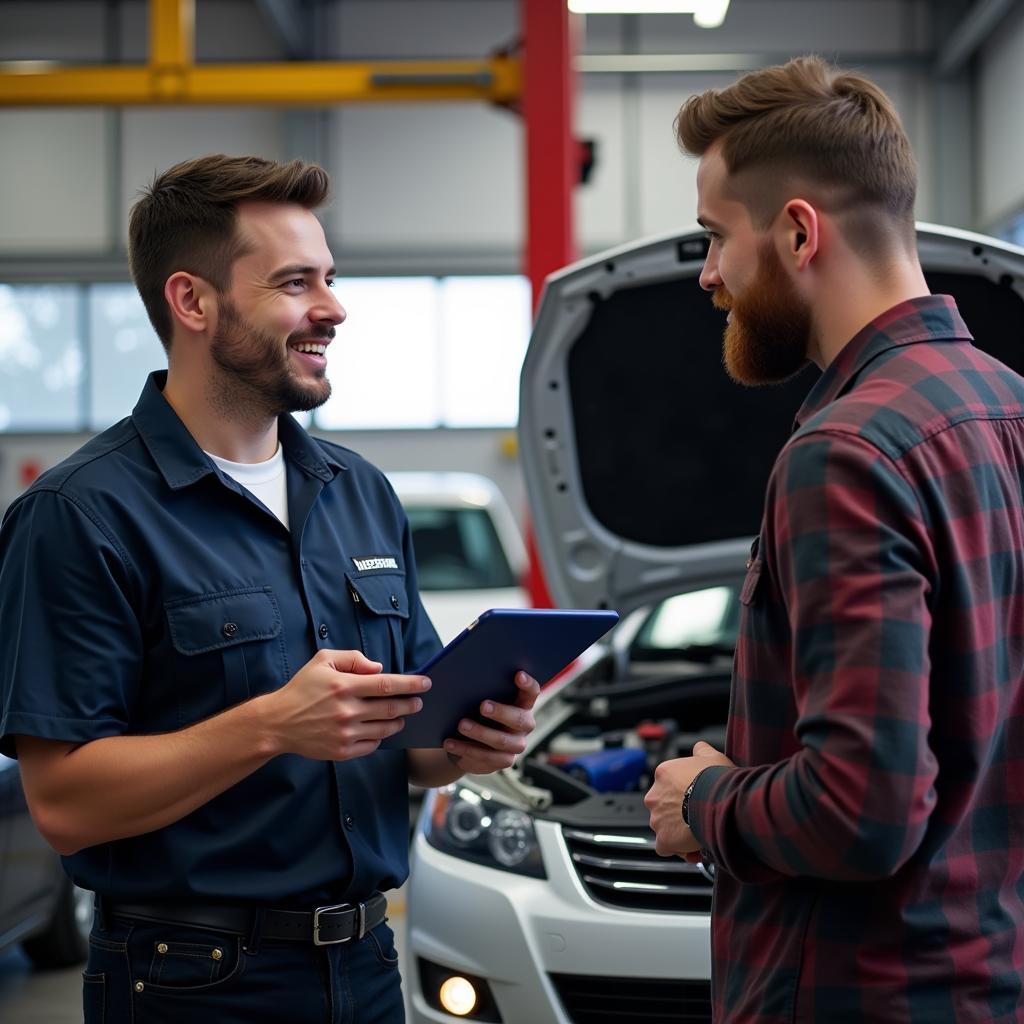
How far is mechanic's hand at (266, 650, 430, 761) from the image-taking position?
1509 mm

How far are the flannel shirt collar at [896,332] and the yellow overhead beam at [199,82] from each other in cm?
592

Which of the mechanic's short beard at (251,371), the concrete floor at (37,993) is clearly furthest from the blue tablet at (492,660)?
the concrete floor at (37,993)

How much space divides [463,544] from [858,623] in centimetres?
561

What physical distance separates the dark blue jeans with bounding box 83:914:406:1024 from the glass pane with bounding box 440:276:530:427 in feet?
34.3

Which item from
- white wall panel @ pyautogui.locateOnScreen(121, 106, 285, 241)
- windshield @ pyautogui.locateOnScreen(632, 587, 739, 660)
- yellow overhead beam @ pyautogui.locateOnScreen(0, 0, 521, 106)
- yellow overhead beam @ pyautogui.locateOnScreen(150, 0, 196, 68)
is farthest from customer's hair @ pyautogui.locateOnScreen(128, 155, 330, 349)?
white wall panel @ pyautogui.locateOnScreen(121, 106, 285, 241)

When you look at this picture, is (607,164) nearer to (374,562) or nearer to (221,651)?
(374,562)

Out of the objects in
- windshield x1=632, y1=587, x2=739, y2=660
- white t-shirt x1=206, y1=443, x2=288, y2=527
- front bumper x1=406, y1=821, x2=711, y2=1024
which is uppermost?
white t-shirt x1=206, y1=443, x2=288, y2=527

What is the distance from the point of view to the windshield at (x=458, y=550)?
6578mm

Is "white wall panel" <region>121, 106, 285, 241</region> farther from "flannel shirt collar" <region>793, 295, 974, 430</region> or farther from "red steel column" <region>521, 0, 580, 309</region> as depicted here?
"flannel shirt collar" <region>793, 295, 974, 430</region>

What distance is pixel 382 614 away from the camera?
185 cm

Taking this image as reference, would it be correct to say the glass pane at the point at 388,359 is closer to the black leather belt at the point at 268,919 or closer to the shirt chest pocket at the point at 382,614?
the shirt chest pocket at the point at 382,614

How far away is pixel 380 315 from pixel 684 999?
33.1ft

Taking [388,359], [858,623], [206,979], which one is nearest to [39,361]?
[388,359]

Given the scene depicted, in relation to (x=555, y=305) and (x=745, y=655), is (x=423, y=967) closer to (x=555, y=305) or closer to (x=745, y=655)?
(x=555, y=305)
